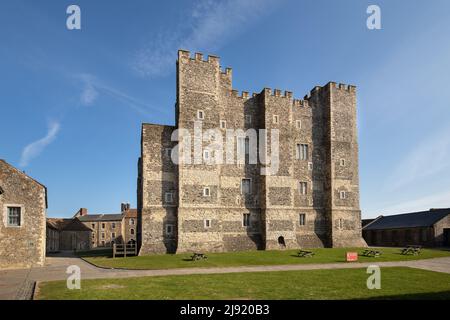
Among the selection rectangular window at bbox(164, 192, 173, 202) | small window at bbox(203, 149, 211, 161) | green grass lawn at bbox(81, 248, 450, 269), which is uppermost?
small window at bbox(203, 149, 211, 161)

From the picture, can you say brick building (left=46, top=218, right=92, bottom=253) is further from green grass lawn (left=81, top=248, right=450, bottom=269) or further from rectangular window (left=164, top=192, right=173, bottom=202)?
green grass lawn (left=81, top=248, right=450, bottom=269)

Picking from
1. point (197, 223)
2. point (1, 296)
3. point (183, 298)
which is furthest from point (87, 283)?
point (197, 223)

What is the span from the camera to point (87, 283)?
15898 millimetres

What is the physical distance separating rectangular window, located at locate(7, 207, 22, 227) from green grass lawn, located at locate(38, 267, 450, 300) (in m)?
11.6

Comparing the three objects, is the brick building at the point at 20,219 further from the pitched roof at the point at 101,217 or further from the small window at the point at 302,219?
the pitched roof at the point at 101,217

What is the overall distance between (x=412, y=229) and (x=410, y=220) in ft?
12.0

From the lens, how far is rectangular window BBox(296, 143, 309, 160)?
43844 millimetres

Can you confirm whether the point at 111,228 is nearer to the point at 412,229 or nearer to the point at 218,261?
the point at 218,261

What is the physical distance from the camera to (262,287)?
48.5 feet

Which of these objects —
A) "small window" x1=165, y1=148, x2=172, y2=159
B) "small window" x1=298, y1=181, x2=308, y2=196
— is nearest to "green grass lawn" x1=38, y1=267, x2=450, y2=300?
"small window" x1=165, y1=148, x2=172, y2=159

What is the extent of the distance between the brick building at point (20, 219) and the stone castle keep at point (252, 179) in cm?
1119

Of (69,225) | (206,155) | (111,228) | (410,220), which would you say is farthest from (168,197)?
(111,228)
